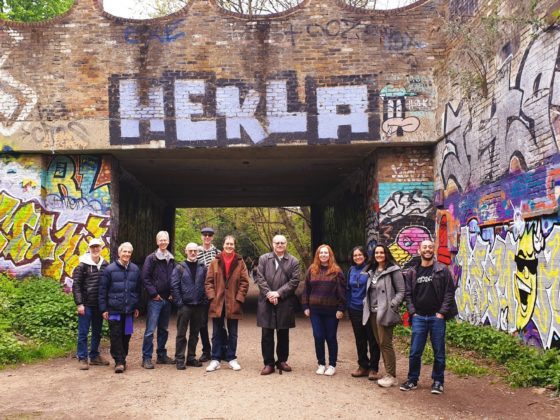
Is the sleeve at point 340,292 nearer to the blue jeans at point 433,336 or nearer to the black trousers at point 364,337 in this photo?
the black trousers at point 364,337

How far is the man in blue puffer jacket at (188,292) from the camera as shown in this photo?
7840 mm

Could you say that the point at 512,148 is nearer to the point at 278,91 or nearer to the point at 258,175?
the point at 278,91

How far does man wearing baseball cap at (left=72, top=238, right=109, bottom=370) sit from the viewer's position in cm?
796

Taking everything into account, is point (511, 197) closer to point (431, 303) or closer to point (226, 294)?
point (431, 303)

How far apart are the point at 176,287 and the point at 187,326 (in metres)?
0.60

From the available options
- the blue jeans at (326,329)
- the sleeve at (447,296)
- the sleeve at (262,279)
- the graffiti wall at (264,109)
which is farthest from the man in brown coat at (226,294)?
the graffiti wall at (264,109)

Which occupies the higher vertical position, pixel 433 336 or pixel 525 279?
pixel 525 279

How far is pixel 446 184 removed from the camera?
1106cm

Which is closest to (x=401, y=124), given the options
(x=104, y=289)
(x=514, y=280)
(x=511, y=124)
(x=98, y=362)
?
(x=511, y=124)

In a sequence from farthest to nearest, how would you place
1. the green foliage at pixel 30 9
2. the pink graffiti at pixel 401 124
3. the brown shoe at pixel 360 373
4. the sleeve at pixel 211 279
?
the green foliage at pixel 30 9
the pink graffiti at pixel 401 124
the sleeve at pixel 211 279
the brown shoe at pixel 360 373

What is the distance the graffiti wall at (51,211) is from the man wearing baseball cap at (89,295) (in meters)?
3.76

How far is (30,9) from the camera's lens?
2184 centimetres

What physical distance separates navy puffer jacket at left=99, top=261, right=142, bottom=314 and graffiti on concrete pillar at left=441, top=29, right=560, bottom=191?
5.84m

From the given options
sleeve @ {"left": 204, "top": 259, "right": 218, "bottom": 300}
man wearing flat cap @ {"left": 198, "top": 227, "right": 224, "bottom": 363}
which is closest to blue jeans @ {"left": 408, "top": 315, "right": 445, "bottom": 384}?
sleeve @ {"left": 204, "top": 259, "right": 218, "bottom": 300}
